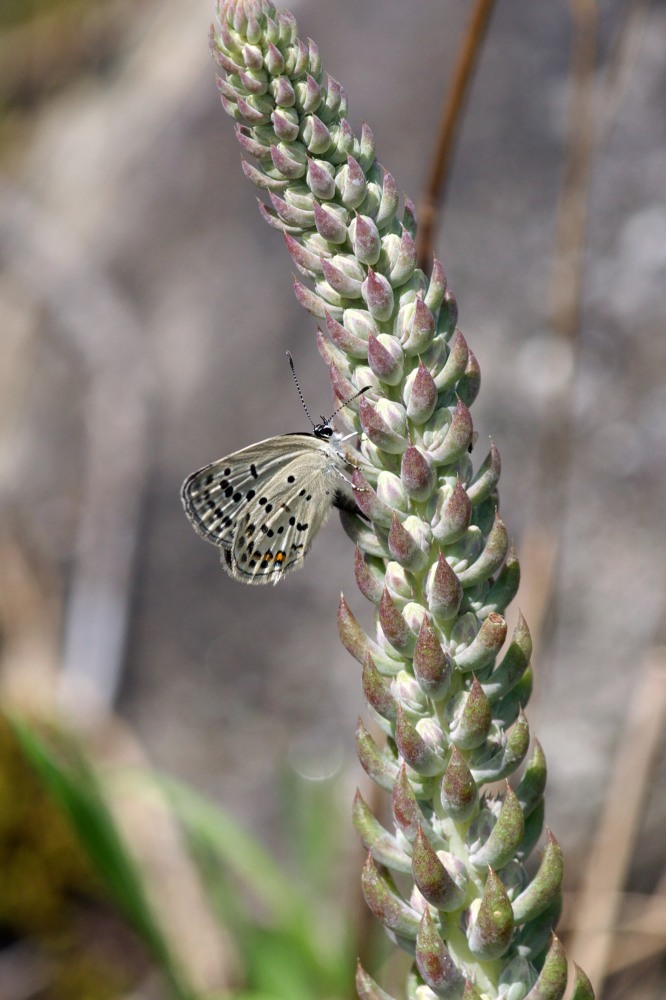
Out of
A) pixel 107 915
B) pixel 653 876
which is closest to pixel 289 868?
pixel 107 915

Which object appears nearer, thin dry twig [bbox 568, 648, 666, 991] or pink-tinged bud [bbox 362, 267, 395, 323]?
pink-tinged bud [bbox 362, 267, 395, 323]

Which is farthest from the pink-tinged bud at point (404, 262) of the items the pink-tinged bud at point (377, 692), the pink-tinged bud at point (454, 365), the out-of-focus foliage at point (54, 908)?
the out-of-focus foliage at point (54, 908)

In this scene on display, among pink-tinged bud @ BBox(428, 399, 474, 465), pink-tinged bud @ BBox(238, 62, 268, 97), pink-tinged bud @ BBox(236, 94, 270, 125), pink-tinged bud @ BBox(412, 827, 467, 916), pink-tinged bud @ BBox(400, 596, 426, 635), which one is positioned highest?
pink-tinged bud @ BBox(238, 62, 268, 97)

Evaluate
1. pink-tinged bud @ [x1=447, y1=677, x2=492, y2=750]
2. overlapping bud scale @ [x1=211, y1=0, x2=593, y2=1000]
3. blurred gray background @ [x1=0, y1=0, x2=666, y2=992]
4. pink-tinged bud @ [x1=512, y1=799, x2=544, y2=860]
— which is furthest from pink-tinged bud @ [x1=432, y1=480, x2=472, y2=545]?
blurred gray background @ [x1=0, y1=0, x2=666, y2=992]

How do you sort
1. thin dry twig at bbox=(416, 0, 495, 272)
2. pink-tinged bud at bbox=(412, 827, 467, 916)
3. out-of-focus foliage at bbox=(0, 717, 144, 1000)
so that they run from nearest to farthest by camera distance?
1. pink-tinged bud at bbox=(412, 827, 467, 916)
2. thin dry twig at bbox=(416, 0, 495, 272)
3. out-of-focus foliage at bbox=(0, 717, 144, 1000)

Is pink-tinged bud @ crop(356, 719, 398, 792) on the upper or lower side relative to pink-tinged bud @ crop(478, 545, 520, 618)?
lower

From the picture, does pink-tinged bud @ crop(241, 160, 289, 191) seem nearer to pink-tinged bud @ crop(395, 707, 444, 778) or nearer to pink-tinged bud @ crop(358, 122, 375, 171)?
pink-tinged bud @ crop(358, 122, 375, 171)

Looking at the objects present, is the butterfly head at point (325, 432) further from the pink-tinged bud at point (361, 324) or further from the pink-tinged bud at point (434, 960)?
the pink-tinged bud at point (434, 960)
